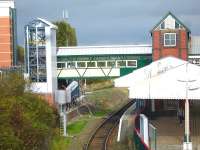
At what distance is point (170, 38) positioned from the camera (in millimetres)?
50031

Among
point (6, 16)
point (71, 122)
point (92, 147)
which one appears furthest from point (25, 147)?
point (6, 16)

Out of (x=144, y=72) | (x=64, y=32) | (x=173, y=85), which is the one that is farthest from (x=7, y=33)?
(x=173, y=85)

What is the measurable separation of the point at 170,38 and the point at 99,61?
7734 mm

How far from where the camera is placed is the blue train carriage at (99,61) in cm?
5281

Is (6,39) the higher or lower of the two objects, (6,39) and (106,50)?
the higher

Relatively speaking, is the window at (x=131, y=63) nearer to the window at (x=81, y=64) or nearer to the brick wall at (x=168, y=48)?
the brick wall at (x=168, y=48)

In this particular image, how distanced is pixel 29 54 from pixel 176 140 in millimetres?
25256

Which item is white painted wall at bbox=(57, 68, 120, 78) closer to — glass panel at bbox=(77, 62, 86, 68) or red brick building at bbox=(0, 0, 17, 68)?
glass panel at bbox=(77, 62, 86, 68)

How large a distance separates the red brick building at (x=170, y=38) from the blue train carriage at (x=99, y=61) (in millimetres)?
2691

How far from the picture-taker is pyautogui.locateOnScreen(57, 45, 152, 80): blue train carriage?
52.8 meters

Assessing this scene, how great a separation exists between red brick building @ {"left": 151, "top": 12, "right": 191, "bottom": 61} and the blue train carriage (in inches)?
106

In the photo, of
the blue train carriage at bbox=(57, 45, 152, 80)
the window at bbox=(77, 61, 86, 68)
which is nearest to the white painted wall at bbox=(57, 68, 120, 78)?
the blue train carriage at bbox=(57, 45, 152, 80)

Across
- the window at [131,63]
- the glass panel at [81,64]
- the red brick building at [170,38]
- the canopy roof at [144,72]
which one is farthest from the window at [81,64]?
the canopy roof at [144,72]

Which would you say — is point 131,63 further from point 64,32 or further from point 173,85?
point 64,32
